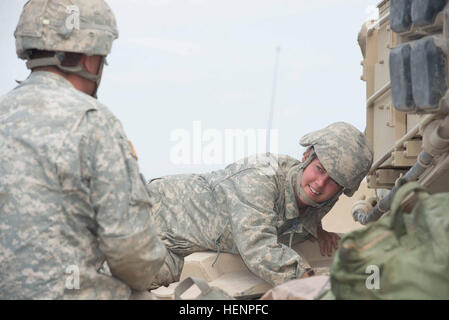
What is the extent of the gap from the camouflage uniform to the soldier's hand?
2975 millimetres

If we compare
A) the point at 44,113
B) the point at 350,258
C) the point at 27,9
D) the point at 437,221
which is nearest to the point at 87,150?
the point at 44,113

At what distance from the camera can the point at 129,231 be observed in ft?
9.64

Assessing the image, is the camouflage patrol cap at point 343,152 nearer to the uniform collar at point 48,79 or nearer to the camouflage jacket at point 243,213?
the camouflage jacket at point 243,213

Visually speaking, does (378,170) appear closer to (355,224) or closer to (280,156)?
(280,156)

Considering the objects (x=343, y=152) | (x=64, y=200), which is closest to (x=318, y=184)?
(x=343, y=152)

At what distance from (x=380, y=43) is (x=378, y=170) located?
3.90 ft

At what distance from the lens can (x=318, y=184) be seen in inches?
205

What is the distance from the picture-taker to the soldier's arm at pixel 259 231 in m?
4.75

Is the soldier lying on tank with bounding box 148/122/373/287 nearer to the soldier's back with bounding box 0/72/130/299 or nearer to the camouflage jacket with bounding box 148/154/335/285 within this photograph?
the camouflage jacket with bounding box 148/154/335/285

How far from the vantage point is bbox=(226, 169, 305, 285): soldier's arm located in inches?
187

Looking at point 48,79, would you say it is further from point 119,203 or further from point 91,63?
point 119,203

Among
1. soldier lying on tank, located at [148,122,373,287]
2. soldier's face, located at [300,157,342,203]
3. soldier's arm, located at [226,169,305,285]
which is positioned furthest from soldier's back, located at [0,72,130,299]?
soldier's face, located at [300,157,342,203]

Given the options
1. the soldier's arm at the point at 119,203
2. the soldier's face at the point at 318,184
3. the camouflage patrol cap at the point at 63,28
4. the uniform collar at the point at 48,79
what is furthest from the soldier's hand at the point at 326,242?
the uniform collar at the point at 48,79

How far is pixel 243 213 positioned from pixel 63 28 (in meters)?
2.19
